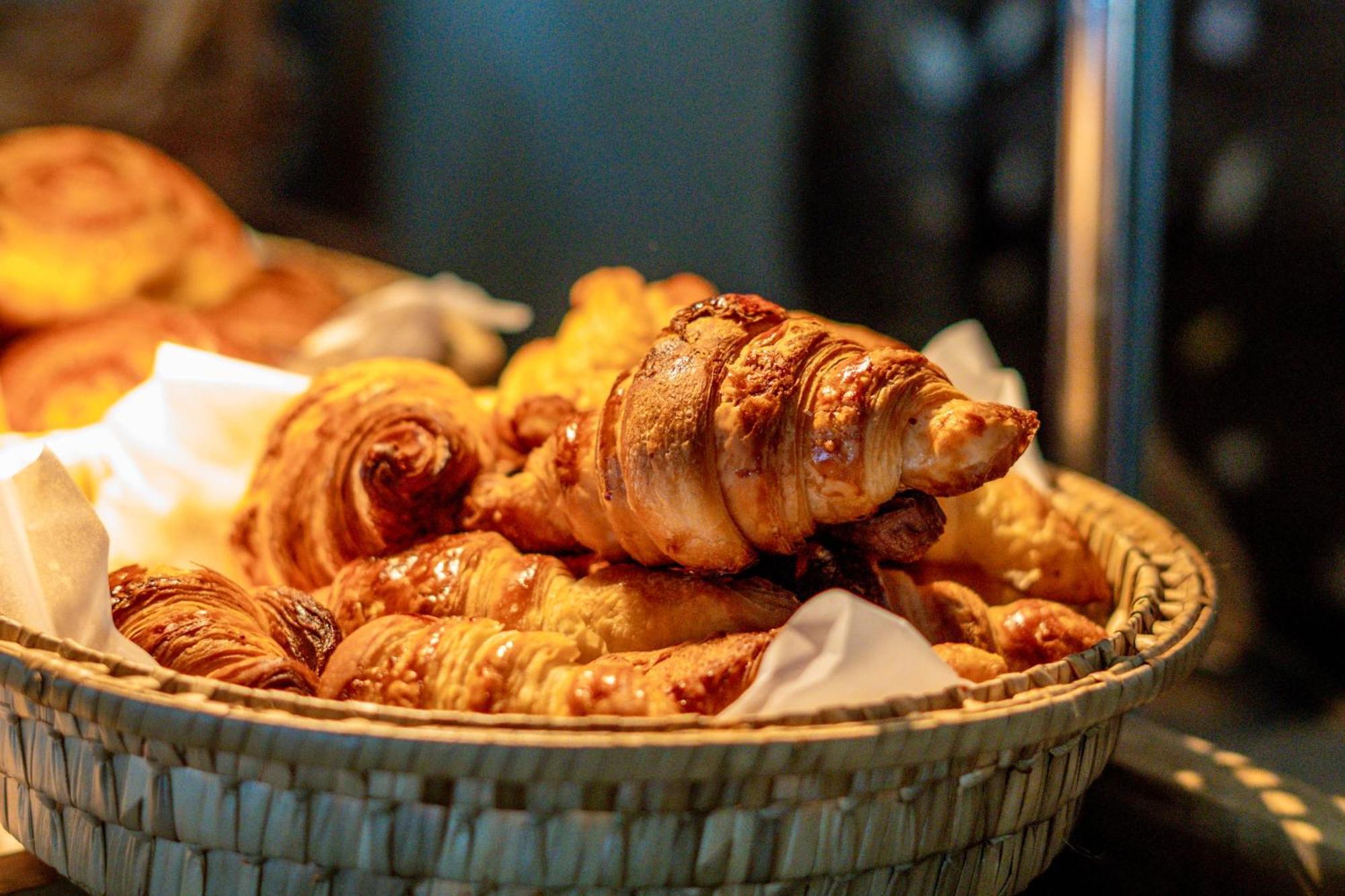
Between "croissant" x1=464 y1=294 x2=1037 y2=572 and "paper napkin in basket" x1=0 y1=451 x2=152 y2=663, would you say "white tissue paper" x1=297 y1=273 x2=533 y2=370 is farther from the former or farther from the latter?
"croissant" x1=464 y1=294 x2=1037 y2=572

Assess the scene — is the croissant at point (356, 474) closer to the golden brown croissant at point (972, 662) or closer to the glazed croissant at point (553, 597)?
the glazed croissant at point (553, 597)

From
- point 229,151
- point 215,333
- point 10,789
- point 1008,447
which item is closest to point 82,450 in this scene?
point 10,789

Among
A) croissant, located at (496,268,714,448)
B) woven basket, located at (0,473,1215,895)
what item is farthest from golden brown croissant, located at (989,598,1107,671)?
croissant, located at (496,268,714,448)

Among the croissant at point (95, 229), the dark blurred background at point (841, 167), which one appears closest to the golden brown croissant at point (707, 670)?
the dark blurred background at point (841, 167)

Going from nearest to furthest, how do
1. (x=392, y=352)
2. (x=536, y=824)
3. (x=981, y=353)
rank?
(x=536, y=824) → (x=981, y=353) → (x=392, y=352)

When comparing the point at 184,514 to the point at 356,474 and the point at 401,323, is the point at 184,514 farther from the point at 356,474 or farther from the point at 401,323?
the point at 401,323

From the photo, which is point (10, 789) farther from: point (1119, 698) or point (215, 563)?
point (1119, 698)

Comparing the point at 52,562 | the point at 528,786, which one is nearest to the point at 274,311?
the point at 52,562
